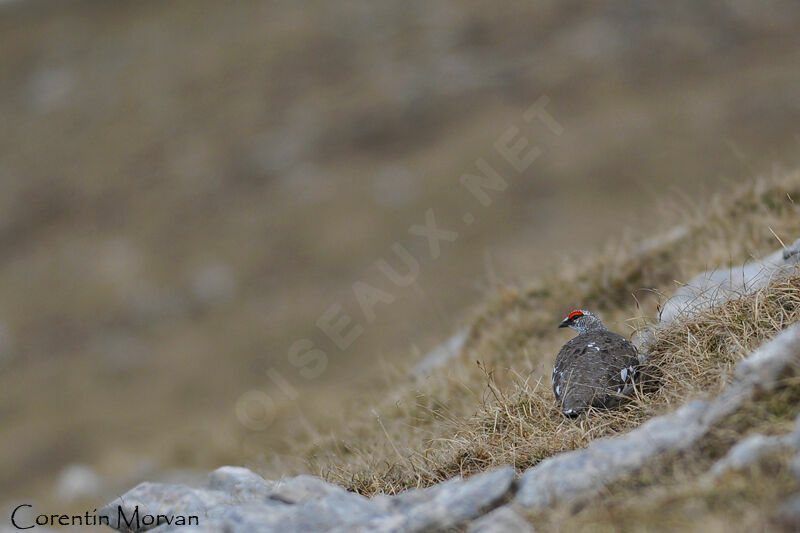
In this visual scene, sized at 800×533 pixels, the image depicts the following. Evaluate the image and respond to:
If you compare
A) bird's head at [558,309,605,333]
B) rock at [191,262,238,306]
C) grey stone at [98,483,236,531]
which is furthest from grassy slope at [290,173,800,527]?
rock at [191,262,238,306]

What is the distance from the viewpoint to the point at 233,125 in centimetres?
4681

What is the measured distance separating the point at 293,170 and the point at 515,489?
40138 mm

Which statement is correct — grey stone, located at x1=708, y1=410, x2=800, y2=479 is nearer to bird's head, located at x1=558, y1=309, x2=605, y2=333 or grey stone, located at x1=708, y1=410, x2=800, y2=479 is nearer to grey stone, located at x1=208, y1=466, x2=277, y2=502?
bird's head, located at x1=558, y1=309, x2=605, y2=333

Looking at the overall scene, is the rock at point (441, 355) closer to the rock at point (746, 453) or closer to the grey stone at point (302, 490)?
the grey stone at point (302, 490)

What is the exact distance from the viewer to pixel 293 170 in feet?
140

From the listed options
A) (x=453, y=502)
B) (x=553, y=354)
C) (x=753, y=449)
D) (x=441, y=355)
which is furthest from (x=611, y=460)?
(x=441, y=355)

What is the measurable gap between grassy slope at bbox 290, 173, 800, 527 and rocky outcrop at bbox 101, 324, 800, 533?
11cm

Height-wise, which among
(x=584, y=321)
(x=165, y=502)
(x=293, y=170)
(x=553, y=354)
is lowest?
(x=553, y=354)

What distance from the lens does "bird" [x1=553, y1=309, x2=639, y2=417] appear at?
15.2 ft

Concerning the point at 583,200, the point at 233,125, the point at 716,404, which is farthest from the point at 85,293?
the point at 716,404

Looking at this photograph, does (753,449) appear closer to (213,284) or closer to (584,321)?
(584,321)

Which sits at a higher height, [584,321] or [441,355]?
[441,355]

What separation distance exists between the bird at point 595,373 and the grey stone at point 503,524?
5.16 feet

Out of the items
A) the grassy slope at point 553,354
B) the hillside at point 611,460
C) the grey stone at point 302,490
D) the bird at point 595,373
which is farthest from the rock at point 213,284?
the grey stone at point 302,490
